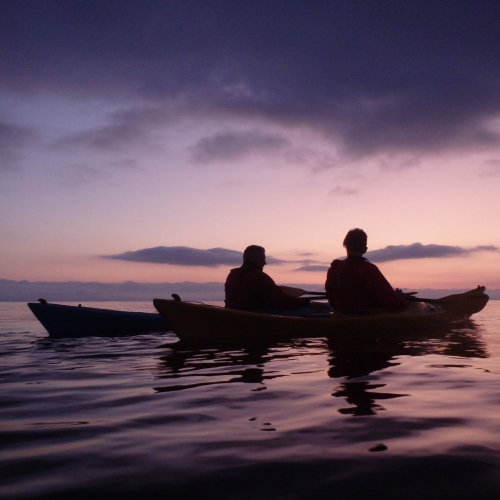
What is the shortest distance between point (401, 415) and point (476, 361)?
10.4 ft

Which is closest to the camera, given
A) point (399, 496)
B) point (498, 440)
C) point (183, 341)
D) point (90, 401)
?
point (399, 496)

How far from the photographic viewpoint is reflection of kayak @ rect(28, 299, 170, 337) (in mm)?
10570

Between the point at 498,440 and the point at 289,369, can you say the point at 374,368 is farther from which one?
the point at 498,440

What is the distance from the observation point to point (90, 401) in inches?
136

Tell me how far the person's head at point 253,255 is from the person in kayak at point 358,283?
1296 mm

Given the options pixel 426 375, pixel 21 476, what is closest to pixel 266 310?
pixel 426 375

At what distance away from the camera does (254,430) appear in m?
2.55

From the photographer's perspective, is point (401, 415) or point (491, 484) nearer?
point (491, 484)

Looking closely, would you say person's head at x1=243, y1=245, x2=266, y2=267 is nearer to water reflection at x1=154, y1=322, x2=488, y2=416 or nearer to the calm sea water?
water reflection at x1=154, y1=322, x2=488, y2=416

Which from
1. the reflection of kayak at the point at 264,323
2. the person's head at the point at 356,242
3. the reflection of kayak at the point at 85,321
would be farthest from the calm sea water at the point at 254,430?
the reflection of kayak at the point at 85,321

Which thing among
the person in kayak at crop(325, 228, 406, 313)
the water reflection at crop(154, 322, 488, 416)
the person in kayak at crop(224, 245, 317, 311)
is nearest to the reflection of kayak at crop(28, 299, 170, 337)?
the person in kayak at crop(224, 245, 317, 311)

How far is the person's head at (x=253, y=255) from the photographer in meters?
8.90

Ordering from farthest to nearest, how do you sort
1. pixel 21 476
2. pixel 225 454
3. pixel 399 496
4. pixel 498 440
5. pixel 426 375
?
pixel 426 375 < pixel 498 440 < pixel 225 454 < pixel 21 476 < pixel 399 496

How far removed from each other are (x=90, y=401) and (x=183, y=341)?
427 cm
